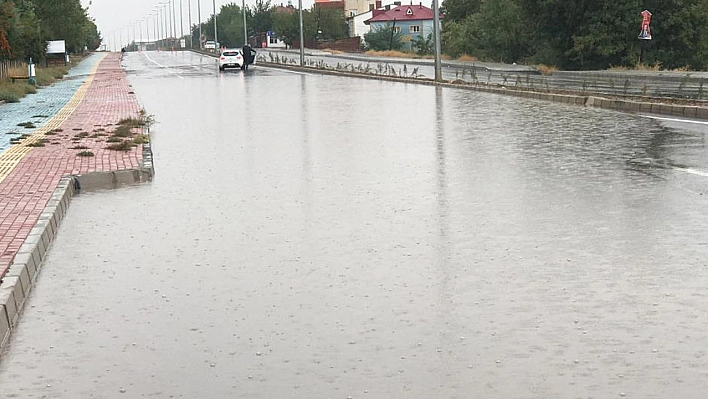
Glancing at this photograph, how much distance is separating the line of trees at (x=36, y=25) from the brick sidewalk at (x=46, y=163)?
9.33m

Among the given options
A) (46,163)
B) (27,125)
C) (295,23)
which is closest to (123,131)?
(27,125)

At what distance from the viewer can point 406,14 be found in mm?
160500

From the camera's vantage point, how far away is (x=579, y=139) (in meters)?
17.0

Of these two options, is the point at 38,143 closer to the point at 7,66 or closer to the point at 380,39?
the point at 7,66

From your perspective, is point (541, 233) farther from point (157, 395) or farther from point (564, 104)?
point (564, 104)

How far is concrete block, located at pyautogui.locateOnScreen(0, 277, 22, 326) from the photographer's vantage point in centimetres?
643

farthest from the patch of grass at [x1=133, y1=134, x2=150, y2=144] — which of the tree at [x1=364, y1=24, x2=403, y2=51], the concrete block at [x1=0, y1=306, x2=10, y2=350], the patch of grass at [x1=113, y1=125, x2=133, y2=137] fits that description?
the tree at [x1=364, y1=24, x2=403, y2=51]

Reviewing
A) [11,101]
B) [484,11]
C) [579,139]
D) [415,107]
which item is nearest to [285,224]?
[579,139]

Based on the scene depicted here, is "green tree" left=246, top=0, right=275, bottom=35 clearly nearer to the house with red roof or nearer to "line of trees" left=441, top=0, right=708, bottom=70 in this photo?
the house with red roof

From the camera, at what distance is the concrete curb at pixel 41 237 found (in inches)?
257

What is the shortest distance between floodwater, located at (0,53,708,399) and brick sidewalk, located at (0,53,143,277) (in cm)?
38

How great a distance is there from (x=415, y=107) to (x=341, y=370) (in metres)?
21.2

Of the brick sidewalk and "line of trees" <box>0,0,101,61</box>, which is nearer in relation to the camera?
the brick sidewalk

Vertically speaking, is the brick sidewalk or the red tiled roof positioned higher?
the red tiled roof
